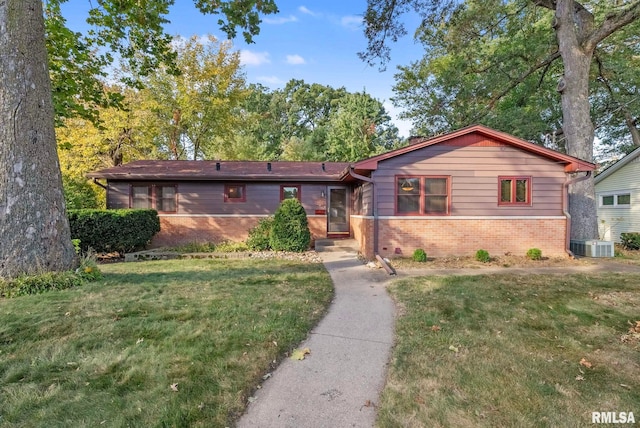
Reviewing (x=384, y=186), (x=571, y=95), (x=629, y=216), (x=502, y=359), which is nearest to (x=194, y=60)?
(x=384, y=186)

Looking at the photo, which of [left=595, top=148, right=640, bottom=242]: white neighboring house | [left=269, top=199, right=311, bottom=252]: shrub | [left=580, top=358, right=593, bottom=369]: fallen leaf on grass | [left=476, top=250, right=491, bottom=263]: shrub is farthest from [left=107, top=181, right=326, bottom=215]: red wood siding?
[left=595, top=148, right=640, bottom=242]: white neighboring house

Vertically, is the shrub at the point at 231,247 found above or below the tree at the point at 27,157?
below

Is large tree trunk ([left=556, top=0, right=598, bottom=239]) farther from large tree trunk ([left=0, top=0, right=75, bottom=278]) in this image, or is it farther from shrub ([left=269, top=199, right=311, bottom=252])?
large tree trunk ([left=0, top=0, right=75, bottom=278])

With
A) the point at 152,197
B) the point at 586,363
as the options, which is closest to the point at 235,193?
the point at 152,197

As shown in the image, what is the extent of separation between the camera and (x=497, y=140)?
920 cm

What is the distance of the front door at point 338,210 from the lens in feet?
42.5

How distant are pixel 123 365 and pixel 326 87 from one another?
130ft

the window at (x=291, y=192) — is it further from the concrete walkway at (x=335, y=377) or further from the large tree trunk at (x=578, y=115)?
the large tree trunk at (x=578, y=115)

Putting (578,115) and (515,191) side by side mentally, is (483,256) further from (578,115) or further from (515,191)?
(578,115)

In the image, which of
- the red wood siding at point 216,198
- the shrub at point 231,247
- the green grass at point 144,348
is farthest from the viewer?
the red wood siding at point 216,198

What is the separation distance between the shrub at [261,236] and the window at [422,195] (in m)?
4.69

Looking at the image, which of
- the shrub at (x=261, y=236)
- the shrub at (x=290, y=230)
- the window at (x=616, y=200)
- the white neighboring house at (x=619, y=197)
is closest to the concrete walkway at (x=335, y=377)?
the shrub at (x=290, y=230)

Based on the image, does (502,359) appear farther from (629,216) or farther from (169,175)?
(629,216)

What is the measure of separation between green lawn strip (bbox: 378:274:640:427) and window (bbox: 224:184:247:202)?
8.53 meters
